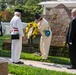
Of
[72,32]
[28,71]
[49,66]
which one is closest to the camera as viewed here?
[28,71]

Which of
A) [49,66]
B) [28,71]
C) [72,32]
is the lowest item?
[49,66]

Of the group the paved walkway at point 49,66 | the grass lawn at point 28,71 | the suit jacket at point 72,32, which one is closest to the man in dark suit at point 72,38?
the suit jacket at point 72,32

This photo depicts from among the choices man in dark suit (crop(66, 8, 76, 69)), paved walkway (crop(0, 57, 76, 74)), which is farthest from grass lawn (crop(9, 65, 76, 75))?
man in dark suit (crop(66, 8, 76, 69))

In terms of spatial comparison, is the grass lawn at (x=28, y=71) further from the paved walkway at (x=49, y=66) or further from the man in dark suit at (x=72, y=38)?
the man in dark suit at (x=72, y=38)

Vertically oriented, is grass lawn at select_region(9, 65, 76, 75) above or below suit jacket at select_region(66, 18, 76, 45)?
below

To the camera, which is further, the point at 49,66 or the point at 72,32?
the point at 49,66

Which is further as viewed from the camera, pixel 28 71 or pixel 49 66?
pixel 49 66

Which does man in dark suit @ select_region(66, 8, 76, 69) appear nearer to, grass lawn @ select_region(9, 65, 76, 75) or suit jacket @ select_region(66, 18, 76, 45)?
suit jacket @ select_region(66, 18, 76, 45)

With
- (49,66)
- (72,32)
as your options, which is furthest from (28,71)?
(72,32)

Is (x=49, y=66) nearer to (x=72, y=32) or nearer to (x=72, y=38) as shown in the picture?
(x=72, y=38)

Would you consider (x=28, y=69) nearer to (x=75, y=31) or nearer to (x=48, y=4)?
(x=75, y=31)

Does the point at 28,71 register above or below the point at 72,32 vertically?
below

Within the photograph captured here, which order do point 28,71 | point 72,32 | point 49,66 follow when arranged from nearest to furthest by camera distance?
point 28,71
point 72,32
point 49,66

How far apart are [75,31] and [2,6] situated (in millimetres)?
37598
